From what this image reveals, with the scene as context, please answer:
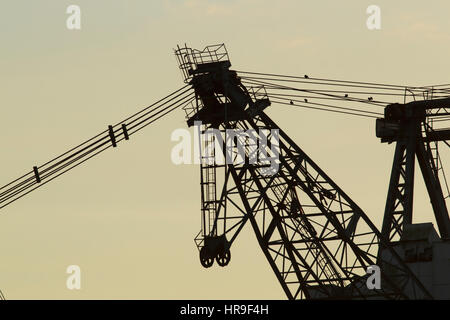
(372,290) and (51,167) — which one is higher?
(51,167)

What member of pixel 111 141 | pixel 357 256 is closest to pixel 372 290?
pixel 357 256

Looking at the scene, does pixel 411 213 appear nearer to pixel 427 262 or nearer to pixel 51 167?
pixel 427 262

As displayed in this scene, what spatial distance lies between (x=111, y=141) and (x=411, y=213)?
24872mm

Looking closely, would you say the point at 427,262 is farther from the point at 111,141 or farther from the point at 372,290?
the point at 111,141

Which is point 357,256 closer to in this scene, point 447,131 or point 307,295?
point 307,295

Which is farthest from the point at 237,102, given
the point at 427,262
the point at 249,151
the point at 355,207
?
the point at 427,262

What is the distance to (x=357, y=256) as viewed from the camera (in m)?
108

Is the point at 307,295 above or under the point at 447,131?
under

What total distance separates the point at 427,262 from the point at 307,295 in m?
9.78
